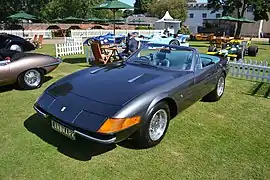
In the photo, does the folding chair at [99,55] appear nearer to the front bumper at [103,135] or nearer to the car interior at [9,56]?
the car interior at [9,56]

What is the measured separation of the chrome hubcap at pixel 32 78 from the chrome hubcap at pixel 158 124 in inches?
156

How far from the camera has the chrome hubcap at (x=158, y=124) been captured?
11.3 feet

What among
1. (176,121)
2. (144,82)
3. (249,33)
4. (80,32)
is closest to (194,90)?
(176,121)

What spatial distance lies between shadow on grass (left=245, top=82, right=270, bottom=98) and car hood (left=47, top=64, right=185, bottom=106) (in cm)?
333

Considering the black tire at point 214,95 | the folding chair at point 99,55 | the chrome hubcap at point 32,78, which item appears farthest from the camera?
the folding chair at point 99,55

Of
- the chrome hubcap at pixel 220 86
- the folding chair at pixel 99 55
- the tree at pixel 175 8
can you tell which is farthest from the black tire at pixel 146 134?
the tree at pixel 175 8

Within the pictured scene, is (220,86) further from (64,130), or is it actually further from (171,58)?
(64,130)

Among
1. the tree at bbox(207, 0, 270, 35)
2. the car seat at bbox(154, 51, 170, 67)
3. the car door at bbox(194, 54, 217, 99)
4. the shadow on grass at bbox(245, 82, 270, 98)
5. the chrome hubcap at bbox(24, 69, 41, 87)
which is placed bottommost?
the shadow on grass at bbox(245, 82, 270, 98)

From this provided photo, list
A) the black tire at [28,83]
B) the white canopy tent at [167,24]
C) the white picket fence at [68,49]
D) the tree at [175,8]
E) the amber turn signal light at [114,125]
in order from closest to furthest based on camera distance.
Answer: the amber turn signal light at [114,125] → the black tire at [28,83] → the white picket fence at [68,49] → the white canopy tent at [167,24] → the tree at [175,8]

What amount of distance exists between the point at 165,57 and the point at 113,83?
1329 millimetres

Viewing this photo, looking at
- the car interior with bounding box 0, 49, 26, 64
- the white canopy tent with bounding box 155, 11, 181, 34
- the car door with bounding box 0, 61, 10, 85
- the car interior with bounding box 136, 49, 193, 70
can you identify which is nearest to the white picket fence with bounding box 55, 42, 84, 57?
the car interior with bounding box 0, 49, 26, 64

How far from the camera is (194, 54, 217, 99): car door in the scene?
432 cm

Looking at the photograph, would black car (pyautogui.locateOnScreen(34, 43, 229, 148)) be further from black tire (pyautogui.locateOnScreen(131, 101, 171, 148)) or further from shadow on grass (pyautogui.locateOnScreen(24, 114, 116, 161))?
shadow on grass (pyautogui.locateOnScreen(24, 114, 116, 161))

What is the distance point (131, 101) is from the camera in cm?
306
